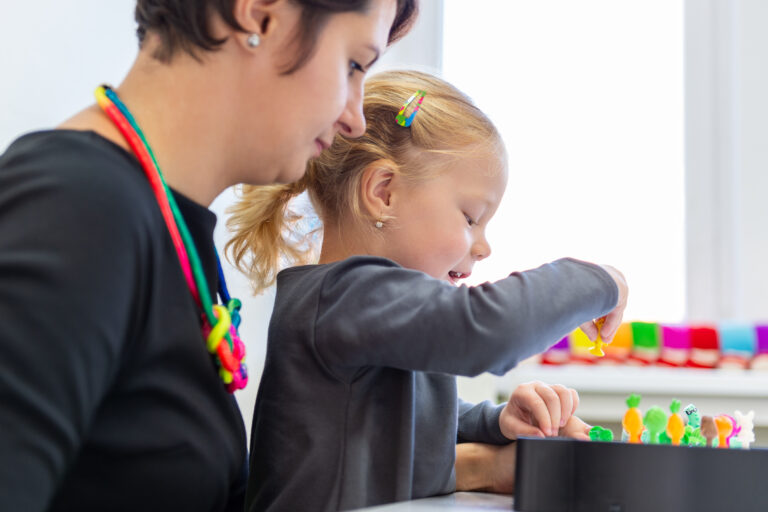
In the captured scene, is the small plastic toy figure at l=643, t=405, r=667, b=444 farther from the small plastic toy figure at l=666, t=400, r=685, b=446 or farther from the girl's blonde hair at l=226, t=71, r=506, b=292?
the girl's blonde hair at l=226, t=71, r=506, b=292

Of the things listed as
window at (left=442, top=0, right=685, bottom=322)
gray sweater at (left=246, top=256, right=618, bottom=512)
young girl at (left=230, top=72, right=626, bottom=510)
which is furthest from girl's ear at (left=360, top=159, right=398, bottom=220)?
window at (left=442, top=0, right=685, bottom=322)

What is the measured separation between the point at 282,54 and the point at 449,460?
0.49m

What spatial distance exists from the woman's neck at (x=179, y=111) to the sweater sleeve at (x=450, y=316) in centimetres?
21

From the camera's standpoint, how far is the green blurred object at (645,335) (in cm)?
178

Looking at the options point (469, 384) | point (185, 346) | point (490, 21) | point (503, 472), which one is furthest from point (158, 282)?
point (490, 21)

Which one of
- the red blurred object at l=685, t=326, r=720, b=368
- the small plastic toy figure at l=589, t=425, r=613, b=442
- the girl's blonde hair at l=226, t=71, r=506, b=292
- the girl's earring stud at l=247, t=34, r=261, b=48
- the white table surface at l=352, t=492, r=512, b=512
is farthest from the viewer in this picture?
the red blurred object at l=685, t=326, r=720, b=368

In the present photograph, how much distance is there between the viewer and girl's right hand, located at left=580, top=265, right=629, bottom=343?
0.92 metres

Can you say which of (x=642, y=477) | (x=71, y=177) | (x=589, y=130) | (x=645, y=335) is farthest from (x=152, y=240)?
(x=589, y=130)

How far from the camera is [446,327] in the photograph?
819 mm

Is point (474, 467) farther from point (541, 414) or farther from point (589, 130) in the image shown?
point (589, 130)

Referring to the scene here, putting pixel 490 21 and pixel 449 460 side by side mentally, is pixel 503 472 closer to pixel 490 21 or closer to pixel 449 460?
pixel 449 460

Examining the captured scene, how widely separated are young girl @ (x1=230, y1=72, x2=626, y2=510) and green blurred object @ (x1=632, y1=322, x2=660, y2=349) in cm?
78

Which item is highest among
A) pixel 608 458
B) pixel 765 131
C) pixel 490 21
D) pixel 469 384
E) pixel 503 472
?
pixel 490 21

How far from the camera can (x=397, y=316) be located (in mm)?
828
